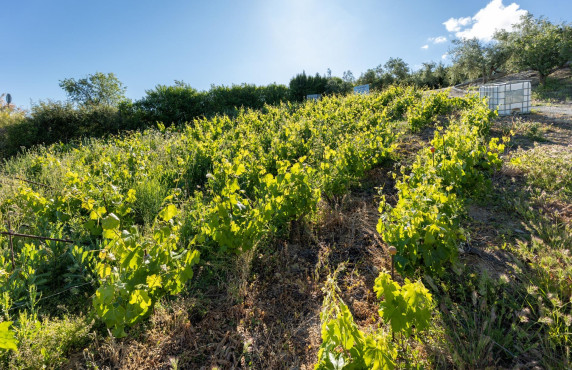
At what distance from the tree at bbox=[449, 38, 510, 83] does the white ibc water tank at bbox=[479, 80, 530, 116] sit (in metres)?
19.8

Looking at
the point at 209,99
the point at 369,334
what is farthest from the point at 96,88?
the point at 369,334

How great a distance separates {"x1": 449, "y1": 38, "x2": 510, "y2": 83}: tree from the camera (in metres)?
23.4

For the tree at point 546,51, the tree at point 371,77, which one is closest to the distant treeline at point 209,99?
the tree at point 546,51

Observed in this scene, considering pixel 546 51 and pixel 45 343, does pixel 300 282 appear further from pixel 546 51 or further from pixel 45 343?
pixel 546 51

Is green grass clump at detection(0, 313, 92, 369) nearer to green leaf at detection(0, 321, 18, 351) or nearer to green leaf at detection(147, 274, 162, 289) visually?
green leaf at detection(147, 274, 162, 289)

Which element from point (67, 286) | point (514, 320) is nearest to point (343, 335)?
point (514, 320)

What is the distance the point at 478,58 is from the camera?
24141mm

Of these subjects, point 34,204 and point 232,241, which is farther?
point 34,204

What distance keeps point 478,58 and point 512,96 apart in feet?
67.4

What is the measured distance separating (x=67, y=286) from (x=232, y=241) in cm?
154

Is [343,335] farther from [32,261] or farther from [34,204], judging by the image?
[34,204]

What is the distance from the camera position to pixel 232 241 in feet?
8.18

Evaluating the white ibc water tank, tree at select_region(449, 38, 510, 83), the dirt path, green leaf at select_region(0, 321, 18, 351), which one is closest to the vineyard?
green leaf at select_region(0, 321, 18, 351)

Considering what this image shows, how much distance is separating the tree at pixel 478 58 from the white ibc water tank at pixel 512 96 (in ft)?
65.0
